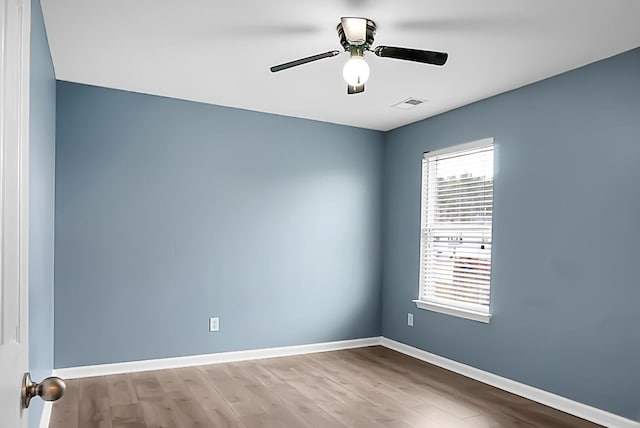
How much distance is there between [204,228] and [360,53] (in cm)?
242

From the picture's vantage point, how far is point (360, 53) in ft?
9.36

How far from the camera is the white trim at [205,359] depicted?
4.03 metres

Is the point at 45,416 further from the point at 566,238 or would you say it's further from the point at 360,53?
the point at 566,238

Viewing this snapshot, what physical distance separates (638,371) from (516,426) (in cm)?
84

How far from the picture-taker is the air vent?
4.31 m

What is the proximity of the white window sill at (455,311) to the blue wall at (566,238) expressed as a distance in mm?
59

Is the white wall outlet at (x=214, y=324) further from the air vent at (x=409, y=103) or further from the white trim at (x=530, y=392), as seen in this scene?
the air vent at (x=409, y=103)

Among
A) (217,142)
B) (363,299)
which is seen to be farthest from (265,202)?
(363,299)

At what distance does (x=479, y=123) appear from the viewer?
430cm

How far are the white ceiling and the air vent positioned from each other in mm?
98

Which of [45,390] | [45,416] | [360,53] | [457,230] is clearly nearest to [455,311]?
[457,230]

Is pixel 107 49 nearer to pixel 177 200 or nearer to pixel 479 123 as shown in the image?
pixel 177 200

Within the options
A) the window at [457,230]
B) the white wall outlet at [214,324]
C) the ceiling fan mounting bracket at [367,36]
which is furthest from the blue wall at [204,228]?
the ceiling fan mounting bracket at [367,36]

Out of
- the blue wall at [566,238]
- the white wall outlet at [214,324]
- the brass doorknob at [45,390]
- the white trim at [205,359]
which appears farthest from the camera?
the white wall outlet at [214,324]
